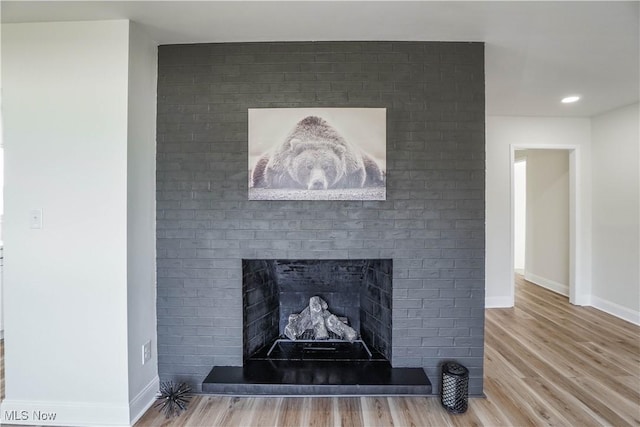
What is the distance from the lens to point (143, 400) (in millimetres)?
2000

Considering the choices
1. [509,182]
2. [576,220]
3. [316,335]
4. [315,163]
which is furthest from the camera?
[576,220]

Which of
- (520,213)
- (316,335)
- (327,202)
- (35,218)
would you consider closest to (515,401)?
(316,335)

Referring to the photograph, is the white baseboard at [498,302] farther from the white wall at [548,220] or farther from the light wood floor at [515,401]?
the white wall at [548,220]

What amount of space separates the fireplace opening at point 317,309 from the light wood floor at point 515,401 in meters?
0.35

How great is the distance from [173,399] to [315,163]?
1.77 meters

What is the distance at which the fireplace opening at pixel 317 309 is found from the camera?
2.30 m

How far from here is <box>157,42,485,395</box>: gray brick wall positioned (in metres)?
2.13

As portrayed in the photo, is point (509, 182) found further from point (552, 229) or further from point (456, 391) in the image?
point (456, 391)

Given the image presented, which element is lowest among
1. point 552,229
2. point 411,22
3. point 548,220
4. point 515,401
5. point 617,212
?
point 515,401

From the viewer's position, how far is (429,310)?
7.06ft

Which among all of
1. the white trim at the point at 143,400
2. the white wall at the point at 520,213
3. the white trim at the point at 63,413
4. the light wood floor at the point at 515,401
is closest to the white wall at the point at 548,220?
the white wall at the point at 520,213

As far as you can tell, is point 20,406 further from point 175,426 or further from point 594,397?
point 594,397

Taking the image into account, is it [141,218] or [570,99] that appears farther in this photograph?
[570,99]

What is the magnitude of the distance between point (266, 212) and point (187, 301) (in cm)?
83
